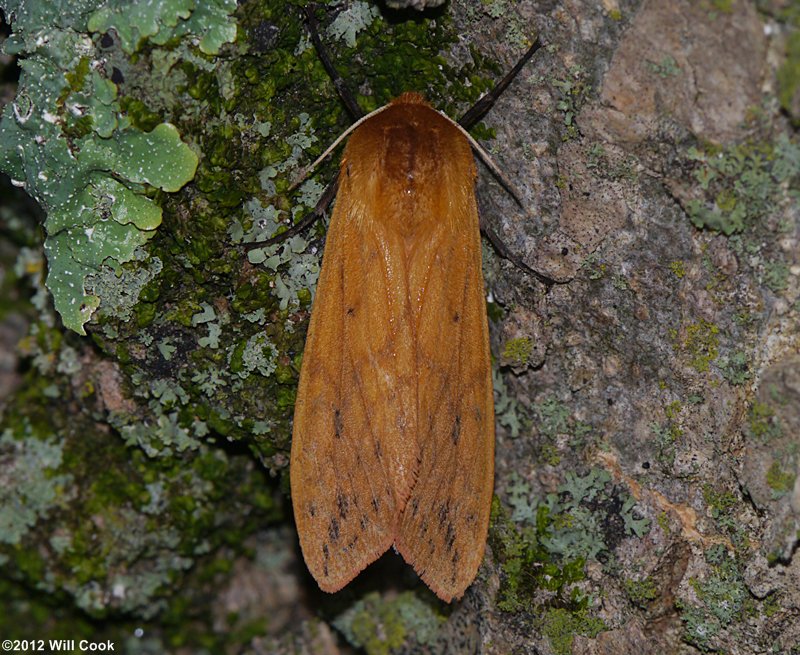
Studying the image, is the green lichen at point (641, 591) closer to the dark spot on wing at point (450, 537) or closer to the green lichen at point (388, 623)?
the dark spot on wing at point (450, 537)

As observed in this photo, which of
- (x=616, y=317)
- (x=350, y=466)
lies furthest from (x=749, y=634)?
(x=350, y=466)

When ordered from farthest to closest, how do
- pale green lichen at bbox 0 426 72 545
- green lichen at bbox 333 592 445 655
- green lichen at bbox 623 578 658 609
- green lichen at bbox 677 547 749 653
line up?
pale green lichen at bbox 0 426 72 545, green lichen at bbox 333 592 445 655, green lichen at bbox 623 578 658 609, green lichen at bbox 677 547 749 653

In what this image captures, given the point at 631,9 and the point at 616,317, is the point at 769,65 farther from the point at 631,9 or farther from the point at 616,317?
the point at 616,317

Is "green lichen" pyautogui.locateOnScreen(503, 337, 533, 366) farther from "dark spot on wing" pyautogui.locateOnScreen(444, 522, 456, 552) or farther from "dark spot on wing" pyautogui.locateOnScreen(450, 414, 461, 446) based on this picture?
"dark spot on wing" pyautogui.locateOnScreen(444, 522, 456, 552)
